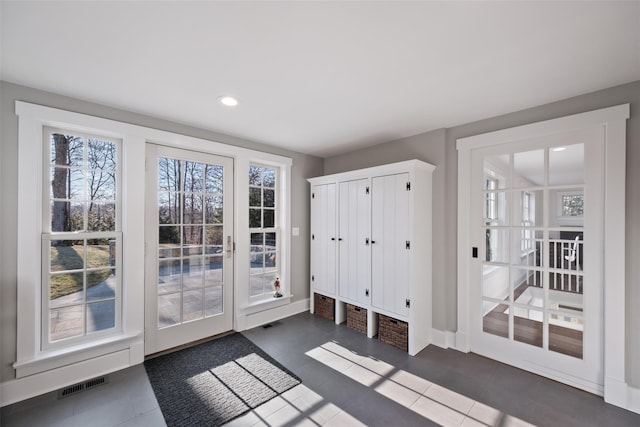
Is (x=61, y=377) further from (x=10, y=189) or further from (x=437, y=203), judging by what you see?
(x=437, y=203)

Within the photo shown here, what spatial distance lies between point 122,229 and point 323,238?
2.33m

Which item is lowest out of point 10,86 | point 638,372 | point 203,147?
point 638,372

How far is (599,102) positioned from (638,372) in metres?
2.06

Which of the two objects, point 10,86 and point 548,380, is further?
point 548,380

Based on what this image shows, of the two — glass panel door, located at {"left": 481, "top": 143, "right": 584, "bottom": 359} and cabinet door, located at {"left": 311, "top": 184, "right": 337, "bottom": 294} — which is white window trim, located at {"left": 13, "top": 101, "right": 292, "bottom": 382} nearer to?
cabinet door, located at {"left": 311, "top": 184, "right": 337, "bottom": 294}

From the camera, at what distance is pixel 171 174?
2.91 meters

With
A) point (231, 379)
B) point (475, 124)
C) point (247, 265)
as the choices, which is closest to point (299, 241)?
point (247, 265)

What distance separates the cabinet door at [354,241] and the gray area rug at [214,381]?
1282 millimetres

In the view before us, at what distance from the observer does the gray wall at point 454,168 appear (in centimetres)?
197

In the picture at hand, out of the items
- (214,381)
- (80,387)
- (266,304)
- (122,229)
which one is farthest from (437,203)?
(80,387)

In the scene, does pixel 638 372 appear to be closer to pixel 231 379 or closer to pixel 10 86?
pixel 231 379

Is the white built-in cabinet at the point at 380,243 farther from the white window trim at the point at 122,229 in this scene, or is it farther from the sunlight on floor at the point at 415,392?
the white window trim at the point at 122,229

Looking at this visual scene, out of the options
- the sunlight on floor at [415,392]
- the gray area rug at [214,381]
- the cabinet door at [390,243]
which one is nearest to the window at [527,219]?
the cabinet door at [390,243]

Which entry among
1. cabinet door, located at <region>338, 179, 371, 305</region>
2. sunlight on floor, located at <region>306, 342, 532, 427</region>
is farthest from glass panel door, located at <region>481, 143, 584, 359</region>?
cabinet door, located at <region>338, 179, 371, 305</region>
